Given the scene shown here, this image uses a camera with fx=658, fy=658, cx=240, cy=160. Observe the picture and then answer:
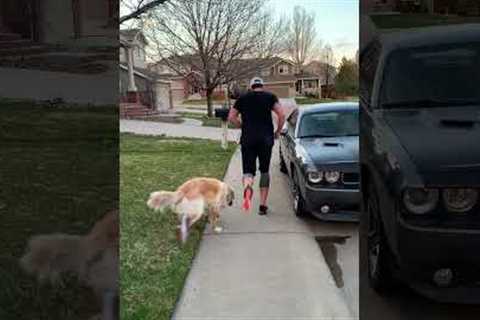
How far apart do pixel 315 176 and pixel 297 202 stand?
6.6 inches

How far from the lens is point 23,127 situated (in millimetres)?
3172

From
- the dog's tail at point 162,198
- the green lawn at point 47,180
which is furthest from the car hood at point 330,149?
the green lawn at point 47,180

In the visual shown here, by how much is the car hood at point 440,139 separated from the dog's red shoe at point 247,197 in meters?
0.77

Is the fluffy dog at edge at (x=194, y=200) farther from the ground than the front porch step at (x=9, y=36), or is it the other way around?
the front porch step at (x=9, y=36)

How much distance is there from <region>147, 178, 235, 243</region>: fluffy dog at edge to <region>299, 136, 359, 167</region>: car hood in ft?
1.48

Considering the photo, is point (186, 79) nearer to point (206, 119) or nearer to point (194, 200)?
point (206, 119)

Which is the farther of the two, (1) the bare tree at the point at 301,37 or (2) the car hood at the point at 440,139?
(1) the bare tree at the point at 301,37

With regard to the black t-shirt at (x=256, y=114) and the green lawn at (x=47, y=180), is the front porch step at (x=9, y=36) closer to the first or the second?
the green lawn at (x=47, y=180)

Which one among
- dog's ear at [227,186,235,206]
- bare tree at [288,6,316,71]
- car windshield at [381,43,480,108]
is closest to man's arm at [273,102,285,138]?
bare tree at [288,6,316,71]

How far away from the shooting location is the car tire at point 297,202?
3.34 meters

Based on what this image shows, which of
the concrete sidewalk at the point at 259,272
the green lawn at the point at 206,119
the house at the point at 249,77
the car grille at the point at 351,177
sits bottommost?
the concrete sidewalk at the point at 259,272

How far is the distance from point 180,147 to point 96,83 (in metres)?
0.53

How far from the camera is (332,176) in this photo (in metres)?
3.27

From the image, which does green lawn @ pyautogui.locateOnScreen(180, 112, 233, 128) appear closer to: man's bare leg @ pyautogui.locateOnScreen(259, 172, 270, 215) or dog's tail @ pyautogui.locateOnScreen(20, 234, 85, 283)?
man's bare leg @ pyautogui.locateOnScreen(259, 172, 270, 215)
